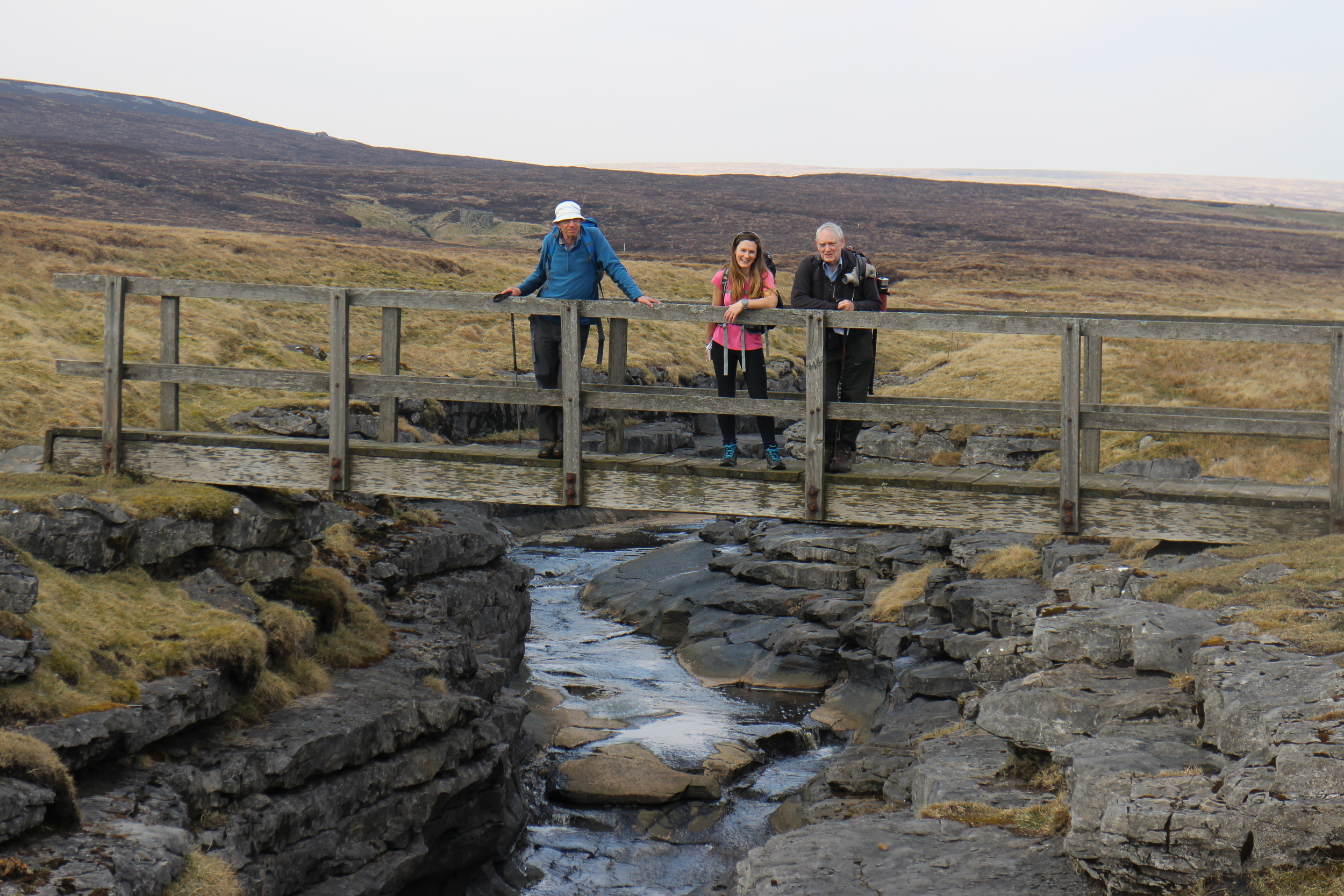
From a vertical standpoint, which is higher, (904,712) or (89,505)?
(89,505)

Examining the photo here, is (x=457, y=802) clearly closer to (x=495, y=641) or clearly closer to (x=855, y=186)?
(x=495, y=641)

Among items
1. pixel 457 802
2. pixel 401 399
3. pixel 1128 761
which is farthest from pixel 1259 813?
pixel 401 399

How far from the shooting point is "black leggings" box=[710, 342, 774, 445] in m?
11.9

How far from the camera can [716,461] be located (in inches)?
478

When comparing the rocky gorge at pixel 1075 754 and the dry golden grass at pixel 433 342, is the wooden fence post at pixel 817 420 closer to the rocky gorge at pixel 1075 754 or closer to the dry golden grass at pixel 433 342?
the rocky gorge at pixel 1075 754

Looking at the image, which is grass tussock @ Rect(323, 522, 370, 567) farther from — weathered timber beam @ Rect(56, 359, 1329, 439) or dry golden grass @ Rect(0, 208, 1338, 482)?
dry golden grass @ Rect(0, 208, 1338, 482)

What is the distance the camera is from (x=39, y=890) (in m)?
7.96

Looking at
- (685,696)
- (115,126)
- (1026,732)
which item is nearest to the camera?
(1026,732)

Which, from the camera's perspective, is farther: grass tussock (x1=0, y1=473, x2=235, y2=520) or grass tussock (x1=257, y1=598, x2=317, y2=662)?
grass tussock (x1=257, y1=598, x2=317, y2=662)

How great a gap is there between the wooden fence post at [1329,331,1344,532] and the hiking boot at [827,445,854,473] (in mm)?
4336

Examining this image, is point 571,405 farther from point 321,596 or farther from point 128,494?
point 128,494

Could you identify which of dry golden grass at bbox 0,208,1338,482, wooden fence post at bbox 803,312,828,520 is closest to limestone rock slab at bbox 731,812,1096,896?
wooden fence post at bbox 803,312,828,520

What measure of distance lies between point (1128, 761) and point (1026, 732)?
2.02m

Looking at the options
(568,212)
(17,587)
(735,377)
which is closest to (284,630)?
(17,587)
